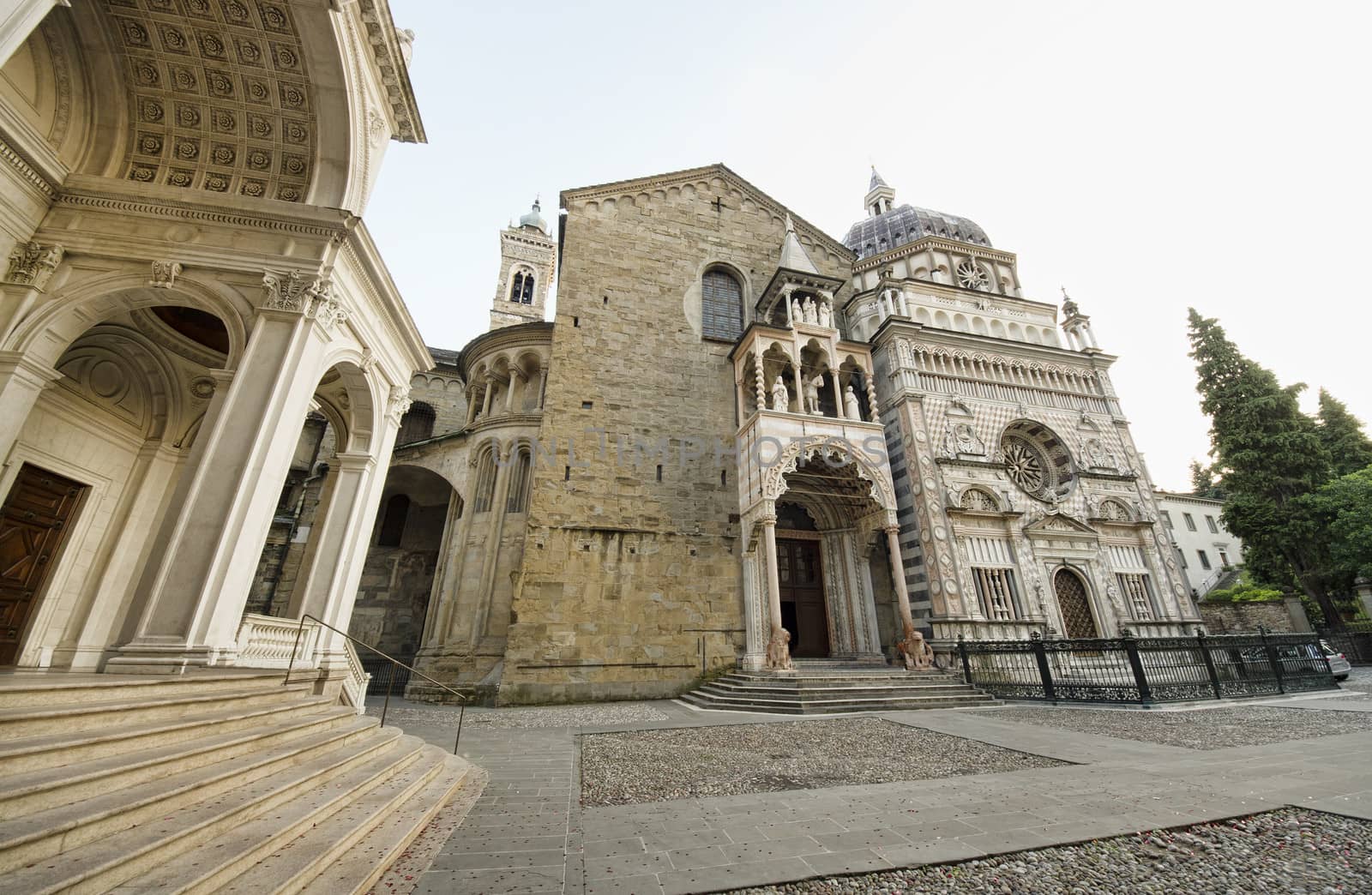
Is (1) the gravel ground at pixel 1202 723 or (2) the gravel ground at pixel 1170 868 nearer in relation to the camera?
(2) the gravel ground at pixel 1170 868

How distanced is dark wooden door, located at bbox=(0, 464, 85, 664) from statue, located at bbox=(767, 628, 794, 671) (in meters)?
12.3

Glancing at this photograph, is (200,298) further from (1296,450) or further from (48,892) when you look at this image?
(1296,450)

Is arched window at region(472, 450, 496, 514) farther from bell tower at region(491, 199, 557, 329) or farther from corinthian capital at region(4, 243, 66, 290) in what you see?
bell tower at region(491, 199, 557, 329)

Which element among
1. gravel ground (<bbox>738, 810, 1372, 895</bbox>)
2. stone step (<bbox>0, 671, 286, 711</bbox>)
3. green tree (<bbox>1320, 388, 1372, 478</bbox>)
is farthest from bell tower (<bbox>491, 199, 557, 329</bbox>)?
green tree (<bbox>1320, 388, 1372, 478</bbox>)

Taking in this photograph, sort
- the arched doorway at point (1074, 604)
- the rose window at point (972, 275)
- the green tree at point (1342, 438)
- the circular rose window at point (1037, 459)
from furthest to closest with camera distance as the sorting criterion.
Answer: the green tree at point (1342, 438), the rose window at point (972, 275), the circular rose window at point (1037, 459), the arched doorway at point (1074, 604)

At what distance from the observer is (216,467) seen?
19.2ft

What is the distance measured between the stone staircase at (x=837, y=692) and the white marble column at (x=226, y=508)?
27.9 ft

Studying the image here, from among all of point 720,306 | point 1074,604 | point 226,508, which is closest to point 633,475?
point 720,306

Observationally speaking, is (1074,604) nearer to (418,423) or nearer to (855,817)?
(855,817)

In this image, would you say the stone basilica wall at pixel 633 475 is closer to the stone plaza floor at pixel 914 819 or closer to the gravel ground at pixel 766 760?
the gravel ground at pixel 766 760

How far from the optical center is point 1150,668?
10211 mm

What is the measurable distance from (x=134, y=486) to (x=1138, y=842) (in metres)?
13.1

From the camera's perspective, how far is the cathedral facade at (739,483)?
12945 millimetres

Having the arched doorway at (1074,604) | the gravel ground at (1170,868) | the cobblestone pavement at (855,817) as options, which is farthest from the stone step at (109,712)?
the arched doorway at (1074,604)
